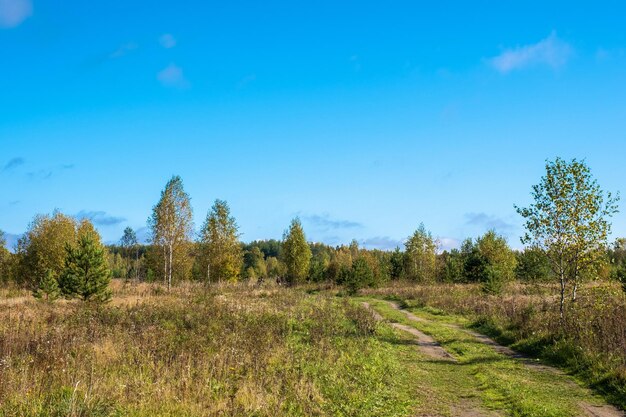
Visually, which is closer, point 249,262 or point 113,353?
point 113,353

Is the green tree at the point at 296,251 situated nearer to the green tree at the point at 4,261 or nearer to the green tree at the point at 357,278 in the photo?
the green tree at the point at 357,278

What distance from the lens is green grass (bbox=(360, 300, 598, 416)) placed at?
10.6 metres

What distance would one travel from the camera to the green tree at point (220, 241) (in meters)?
56.6

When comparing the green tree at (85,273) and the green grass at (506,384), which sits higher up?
the green tree at (85,273)

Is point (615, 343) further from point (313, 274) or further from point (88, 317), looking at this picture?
point (313, 274)

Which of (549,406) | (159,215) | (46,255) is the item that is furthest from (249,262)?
(549,406)

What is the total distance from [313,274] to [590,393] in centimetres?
7383

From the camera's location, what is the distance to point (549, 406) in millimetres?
10547

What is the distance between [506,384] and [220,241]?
47286 millimetres

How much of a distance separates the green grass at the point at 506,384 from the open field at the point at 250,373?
37 millimetres

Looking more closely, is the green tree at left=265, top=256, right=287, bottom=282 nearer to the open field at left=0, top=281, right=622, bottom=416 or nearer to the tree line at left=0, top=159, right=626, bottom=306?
the tree line at left=0, top=159, right=626, bottom=306

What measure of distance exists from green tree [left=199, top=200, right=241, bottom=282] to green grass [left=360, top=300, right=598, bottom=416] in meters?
Answer: 41.1

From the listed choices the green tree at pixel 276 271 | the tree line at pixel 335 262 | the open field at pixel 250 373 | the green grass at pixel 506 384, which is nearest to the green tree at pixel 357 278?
the tree line at pixel 335 262

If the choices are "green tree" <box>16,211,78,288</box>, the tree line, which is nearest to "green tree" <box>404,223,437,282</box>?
the tree line
